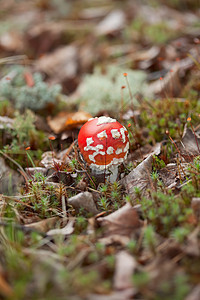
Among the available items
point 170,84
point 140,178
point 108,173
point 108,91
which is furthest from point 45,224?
point 170,84

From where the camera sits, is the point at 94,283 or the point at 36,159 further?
the point at 36,159

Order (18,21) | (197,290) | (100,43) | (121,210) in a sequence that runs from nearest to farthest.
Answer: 1. (197,290)
2. (121,210)
3. (100,43)
4. (18,21)

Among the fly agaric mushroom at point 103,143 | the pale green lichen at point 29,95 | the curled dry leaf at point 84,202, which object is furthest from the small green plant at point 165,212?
the pale green lichen at point 29,95

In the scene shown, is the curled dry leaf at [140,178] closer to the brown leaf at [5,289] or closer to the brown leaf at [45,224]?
the brown leaf at [45,224]

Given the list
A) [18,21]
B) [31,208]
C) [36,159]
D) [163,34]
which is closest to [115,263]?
[31,208]

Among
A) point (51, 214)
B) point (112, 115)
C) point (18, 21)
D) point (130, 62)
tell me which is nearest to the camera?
point (51, 214)

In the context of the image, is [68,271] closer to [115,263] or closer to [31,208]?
[115,263]

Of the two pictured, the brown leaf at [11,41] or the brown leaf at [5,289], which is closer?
the brown leaf at [5,289]
